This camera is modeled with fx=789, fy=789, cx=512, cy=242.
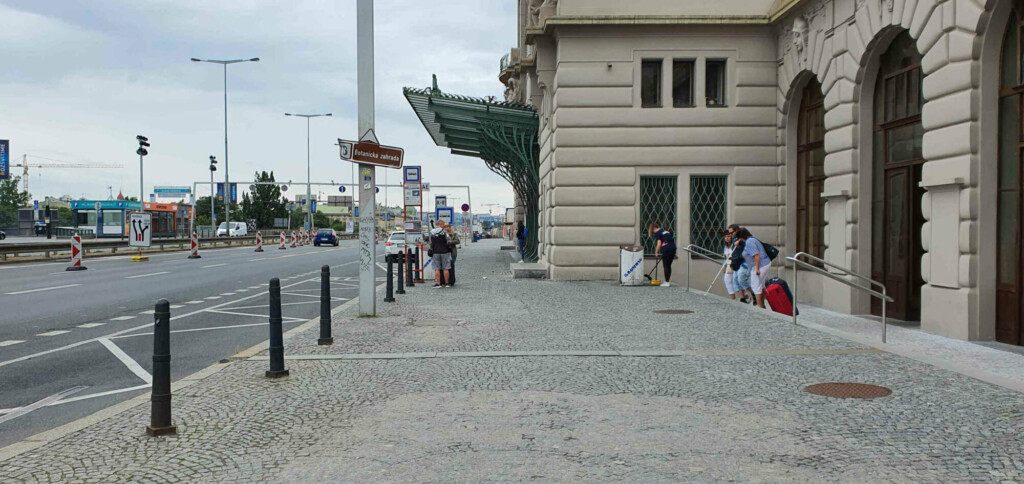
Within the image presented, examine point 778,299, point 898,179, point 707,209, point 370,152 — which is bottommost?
point 778,299

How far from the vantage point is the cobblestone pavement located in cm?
471

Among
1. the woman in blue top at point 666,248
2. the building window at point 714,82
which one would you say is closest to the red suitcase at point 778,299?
the woman in blue top at point 666,248

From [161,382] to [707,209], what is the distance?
17062mm

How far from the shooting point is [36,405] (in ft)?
22.0

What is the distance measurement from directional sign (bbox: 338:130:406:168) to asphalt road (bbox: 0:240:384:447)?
2.85m

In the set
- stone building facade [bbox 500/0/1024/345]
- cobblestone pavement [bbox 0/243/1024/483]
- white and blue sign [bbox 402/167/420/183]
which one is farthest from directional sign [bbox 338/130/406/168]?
white and blue sign [bbox 402/167/420/183]

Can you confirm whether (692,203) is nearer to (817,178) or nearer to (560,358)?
(817,178)

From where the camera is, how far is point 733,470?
15.4 ft

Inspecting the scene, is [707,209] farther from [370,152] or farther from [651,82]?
[370,152]

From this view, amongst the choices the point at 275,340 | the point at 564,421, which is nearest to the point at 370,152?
A: the point at 275,340

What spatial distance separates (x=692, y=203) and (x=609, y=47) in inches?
180

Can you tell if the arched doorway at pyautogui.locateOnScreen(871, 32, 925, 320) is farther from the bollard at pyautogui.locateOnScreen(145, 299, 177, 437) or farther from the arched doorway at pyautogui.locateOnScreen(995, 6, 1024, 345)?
the bollard at pyautogui.locateOnScreen(145, 299, 177, 437)

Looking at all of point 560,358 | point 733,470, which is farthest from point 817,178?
point 733,470

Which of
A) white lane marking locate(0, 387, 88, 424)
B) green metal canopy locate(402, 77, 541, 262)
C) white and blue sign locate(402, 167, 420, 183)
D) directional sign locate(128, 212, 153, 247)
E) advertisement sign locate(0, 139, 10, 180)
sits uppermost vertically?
advertisement sign locate(0, 139, 10, 180)
